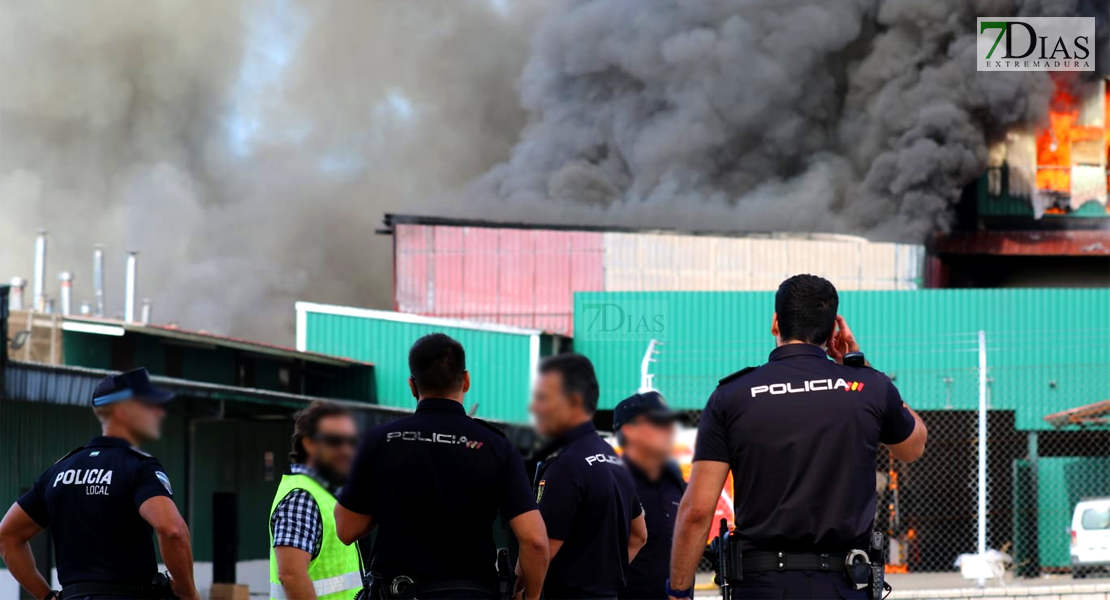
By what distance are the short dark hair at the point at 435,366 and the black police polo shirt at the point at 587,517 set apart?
0.54 metres

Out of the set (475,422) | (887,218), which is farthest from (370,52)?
(475,422)

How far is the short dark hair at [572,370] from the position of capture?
363 cm

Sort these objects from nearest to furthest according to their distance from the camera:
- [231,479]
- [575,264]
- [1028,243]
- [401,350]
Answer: [231,479] < [401,350] < [575,264] < [1028,243]

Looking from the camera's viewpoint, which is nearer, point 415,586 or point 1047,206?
point 415,586

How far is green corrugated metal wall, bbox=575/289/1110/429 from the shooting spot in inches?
948

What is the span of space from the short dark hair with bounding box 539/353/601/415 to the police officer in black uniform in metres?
0.54

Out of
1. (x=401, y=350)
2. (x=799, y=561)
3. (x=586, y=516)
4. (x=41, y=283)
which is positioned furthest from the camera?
(x=41, y=283)

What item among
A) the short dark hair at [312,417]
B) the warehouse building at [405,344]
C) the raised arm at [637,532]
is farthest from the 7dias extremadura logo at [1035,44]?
the short dark hair at [312,417]

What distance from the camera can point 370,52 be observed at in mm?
52781

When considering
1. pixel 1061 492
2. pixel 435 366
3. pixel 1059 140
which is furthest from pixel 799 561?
pixel 1059 140

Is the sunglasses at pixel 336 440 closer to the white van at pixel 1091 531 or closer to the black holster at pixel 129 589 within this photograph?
the black holster at pixel 129 589

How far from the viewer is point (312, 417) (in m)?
3.66

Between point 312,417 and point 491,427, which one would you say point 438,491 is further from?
point 312,417

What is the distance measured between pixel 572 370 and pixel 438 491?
0.76 m
